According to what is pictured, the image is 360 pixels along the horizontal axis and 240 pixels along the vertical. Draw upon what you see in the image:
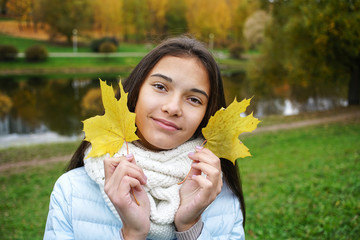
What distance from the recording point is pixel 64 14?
34.4 metres

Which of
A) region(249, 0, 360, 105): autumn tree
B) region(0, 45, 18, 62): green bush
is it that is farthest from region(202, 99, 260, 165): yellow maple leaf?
region(0, 45, 18, 62): green bush

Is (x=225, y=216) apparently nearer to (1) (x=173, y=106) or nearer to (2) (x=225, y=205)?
(2) (x=225, y=205)

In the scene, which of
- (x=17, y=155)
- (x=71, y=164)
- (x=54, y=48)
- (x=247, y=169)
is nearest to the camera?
(x=71, y=164)

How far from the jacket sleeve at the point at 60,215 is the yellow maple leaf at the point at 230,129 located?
0.63 m

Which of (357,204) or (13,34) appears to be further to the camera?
(13,34)

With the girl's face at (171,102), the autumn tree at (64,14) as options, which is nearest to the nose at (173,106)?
the girl's face at (171,102)

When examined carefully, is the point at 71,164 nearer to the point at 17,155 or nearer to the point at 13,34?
the point at 17,155

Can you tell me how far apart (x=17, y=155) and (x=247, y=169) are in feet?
19.1

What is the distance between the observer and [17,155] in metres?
8.10

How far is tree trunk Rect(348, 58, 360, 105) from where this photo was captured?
1243 cm

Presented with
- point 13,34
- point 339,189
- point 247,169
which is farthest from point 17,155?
point 13,34

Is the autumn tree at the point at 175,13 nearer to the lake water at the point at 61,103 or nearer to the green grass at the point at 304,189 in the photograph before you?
the lake water at the point at 61,103

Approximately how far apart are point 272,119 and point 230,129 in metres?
11.6

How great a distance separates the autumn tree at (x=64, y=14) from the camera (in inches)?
1340
